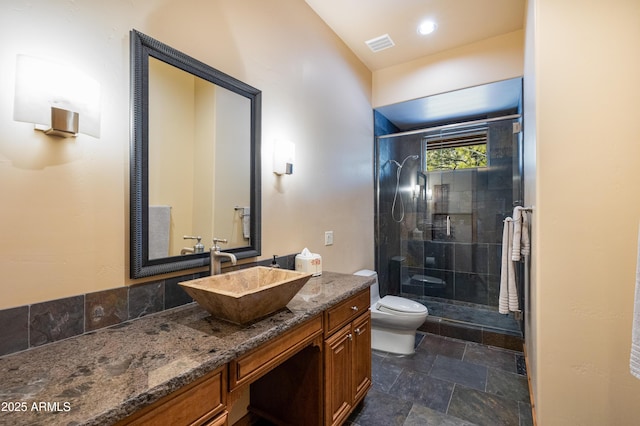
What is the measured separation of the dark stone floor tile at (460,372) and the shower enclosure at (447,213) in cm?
57

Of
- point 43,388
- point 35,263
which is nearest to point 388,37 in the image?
point 35,263

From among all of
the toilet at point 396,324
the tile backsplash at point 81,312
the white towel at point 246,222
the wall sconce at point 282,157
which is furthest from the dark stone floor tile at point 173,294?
the toilet at point 396,324

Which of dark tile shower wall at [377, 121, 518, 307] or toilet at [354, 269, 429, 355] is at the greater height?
dark tile shower wall at [377, 121, 518, 307]

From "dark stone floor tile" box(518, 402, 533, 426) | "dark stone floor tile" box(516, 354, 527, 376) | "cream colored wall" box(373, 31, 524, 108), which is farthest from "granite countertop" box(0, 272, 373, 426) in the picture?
"cream colored wall" box(373, 31, 524, 108)

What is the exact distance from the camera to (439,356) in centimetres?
256

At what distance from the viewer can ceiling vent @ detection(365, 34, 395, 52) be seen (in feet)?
8.98

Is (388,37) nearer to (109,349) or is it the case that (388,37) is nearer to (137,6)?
(137,6)

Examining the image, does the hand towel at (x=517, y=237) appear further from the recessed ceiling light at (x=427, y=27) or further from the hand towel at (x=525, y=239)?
the recessed ceiling light at (x=427, y=27)

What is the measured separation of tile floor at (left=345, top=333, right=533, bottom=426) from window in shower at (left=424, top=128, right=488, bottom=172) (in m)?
1.92

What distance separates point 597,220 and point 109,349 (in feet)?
6.99

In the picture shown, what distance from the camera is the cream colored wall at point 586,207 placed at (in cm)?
142

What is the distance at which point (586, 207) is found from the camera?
1483 mm

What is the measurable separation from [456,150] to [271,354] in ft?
10.3

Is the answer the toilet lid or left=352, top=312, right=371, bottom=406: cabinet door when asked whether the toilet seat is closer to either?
the toilet lid
